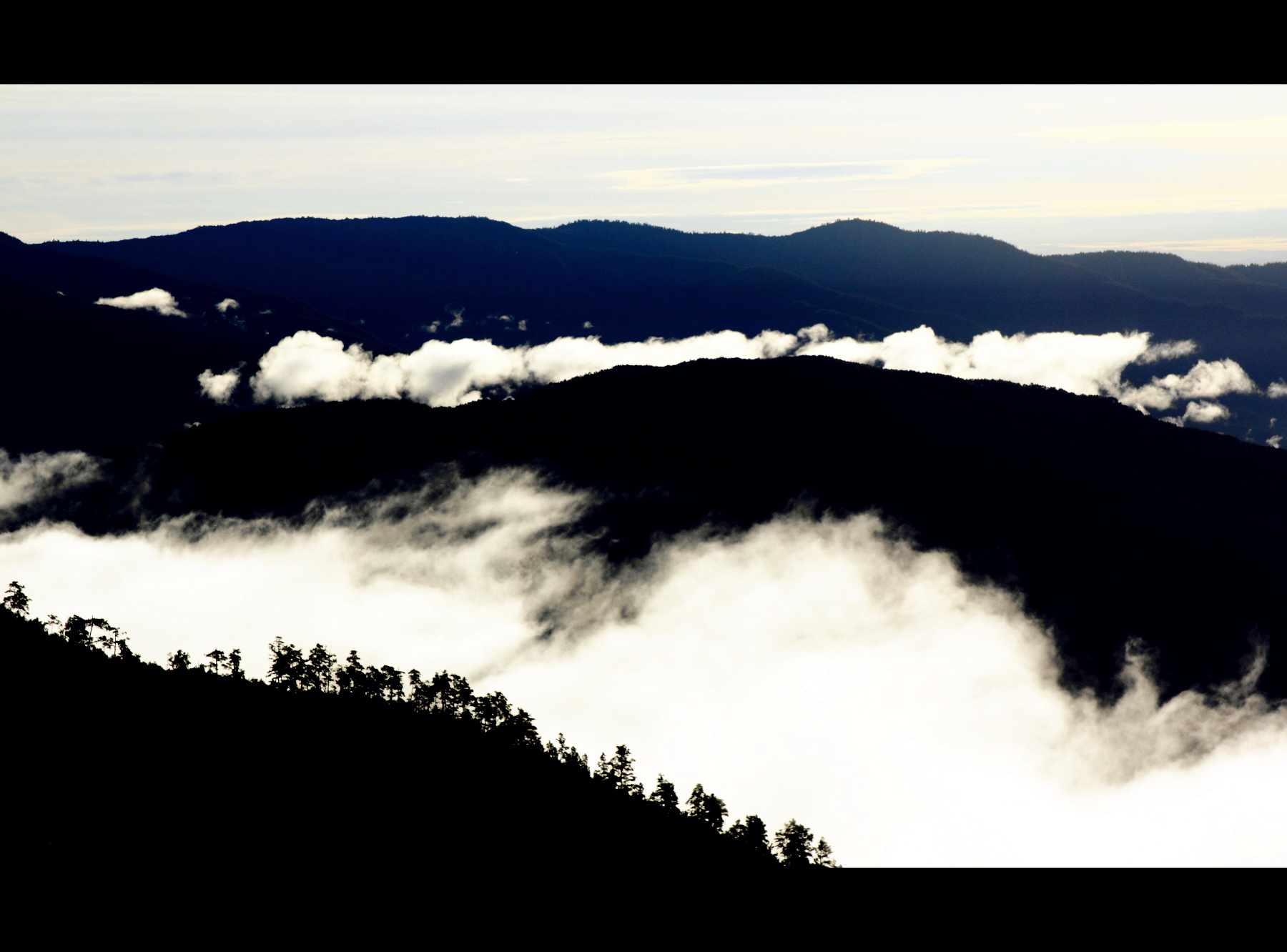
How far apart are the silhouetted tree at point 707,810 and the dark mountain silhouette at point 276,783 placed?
1.27m

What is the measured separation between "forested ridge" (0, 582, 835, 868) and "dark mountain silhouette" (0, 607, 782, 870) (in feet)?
0.68

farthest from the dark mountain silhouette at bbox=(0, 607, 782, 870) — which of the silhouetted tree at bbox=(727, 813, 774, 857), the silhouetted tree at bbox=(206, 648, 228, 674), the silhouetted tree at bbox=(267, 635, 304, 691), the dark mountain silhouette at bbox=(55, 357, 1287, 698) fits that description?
the dark mountain silhouette at bbox=(55, 357, 1287, 698)

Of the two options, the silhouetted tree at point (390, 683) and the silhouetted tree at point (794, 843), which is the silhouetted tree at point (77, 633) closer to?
the silhouetted tree at point (390, 683)

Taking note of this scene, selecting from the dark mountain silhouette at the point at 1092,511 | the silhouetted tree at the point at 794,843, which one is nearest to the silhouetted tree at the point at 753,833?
the silhouetted tree at the point at 794,843

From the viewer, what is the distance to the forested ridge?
6975cm

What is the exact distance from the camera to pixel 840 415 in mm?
199500

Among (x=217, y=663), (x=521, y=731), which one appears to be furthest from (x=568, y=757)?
(x=217, y=663)

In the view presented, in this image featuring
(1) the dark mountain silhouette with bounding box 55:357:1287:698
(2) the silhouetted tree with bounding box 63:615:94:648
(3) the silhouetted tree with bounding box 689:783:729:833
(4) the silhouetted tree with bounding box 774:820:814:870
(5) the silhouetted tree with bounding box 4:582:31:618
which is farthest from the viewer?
(1) the dark mountain silhouette with bounding box 55:357:1287:698

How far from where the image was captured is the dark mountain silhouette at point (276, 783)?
68812mm

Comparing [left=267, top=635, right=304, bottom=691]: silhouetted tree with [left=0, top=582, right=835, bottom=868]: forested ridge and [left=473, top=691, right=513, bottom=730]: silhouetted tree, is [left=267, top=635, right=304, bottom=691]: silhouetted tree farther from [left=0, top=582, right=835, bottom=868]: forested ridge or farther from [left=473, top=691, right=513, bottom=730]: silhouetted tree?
[left=473, top=691, right=513, bottom=730]: silhouetted tree

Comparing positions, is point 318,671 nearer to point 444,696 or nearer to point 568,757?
point 444,696

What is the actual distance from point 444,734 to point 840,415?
127 m

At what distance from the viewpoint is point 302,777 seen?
86.9 meters
